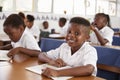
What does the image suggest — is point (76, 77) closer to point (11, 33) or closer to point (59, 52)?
point (59, 52)

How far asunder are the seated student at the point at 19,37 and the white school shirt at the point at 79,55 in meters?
0.24

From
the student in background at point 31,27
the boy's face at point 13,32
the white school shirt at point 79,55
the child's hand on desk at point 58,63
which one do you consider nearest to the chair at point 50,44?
the boy's face at point 13,32

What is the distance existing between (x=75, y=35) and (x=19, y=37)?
25.0 inches

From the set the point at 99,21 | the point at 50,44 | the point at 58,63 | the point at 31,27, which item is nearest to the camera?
Result: the point at 58,63

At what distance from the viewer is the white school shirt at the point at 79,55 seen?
122cm

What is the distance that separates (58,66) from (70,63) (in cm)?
10

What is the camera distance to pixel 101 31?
3037 mm

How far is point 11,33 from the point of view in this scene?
167 centimetres

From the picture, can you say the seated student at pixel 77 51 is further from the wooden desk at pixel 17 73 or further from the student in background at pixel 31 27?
the student in background at pixel 31 27

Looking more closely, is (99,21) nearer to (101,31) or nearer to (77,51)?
(101,31)

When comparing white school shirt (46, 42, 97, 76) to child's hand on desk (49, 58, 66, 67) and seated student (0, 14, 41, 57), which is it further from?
seated student (0, 14, 41, 57)

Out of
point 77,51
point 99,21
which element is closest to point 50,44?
point 77,51

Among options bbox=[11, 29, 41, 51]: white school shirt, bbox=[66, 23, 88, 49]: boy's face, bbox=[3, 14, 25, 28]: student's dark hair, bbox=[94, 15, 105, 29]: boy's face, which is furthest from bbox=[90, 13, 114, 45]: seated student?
bbox=[66, 23, 88, 49]: boy's face

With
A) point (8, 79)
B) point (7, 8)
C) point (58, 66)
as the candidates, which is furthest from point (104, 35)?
point (7, 8)
